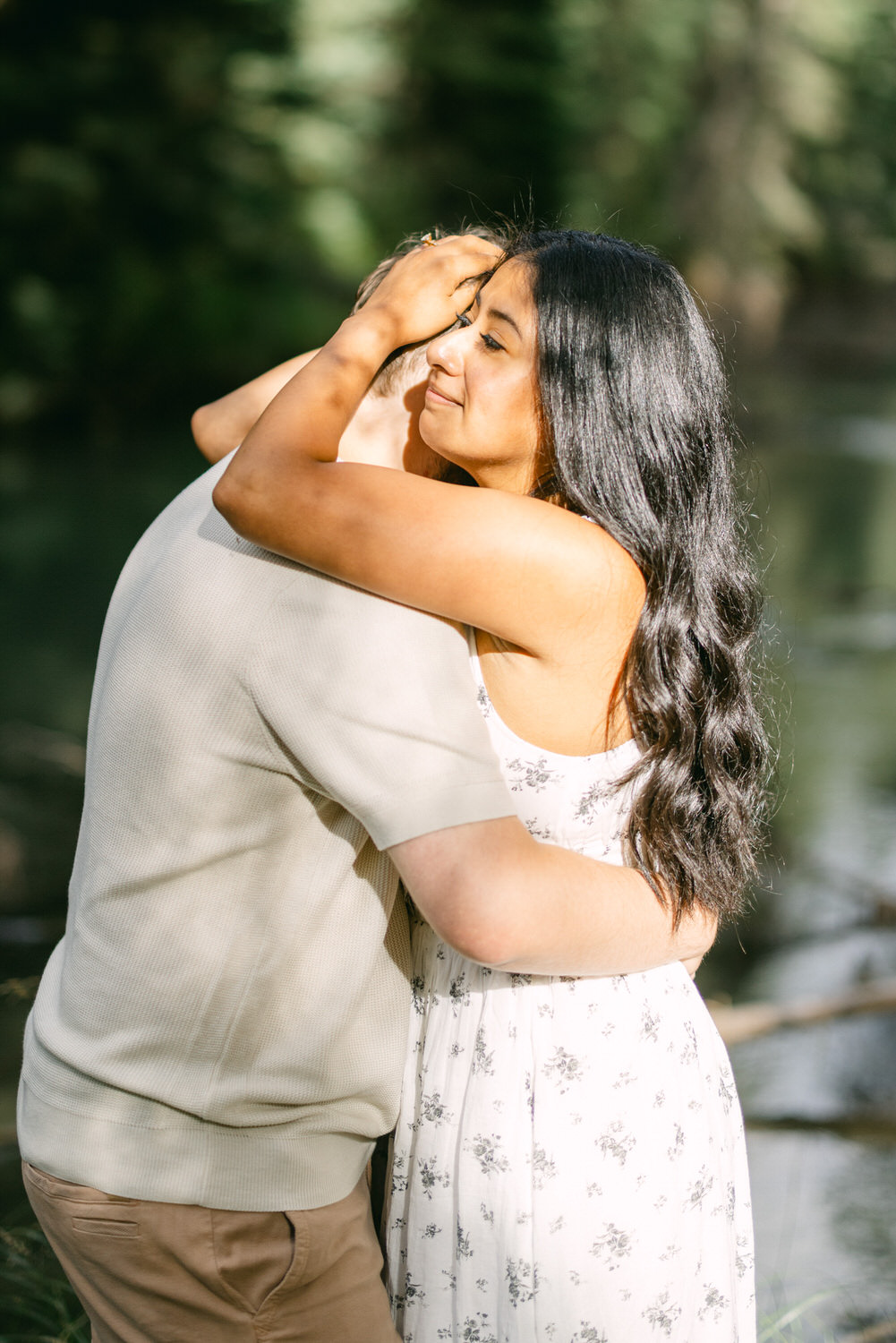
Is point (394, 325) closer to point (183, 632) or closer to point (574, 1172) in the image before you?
point (183, 632)

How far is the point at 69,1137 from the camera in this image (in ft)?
4.83

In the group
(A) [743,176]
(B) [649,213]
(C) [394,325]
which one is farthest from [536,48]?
(C) [394,325]

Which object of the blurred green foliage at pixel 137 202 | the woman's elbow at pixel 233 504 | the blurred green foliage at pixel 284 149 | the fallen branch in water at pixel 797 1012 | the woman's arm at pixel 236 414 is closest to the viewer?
the woman's elbow at pixel 233 504

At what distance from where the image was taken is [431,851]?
133cm

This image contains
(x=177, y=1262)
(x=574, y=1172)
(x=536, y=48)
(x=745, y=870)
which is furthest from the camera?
(x=536, y=48)

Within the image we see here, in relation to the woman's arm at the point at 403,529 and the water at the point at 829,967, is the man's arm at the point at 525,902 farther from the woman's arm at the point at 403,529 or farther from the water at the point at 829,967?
the water at the point at 829,967

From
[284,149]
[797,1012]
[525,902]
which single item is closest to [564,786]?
[525,902]

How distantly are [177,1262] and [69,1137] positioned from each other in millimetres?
194

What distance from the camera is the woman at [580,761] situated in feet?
5.16

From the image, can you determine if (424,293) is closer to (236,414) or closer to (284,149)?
(236,414)

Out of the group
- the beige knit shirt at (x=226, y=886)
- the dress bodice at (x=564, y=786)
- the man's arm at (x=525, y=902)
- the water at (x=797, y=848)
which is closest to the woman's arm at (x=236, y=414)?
the beige knit shirt at (x=226, y=886)

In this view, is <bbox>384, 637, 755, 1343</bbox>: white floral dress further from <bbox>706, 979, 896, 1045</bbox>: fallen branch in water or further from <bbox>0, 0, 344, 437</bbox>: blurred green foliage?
<bbox>0, 0, 344, 437</bbox>: blurred green foliage

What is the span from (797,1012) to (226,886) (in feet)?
9.29

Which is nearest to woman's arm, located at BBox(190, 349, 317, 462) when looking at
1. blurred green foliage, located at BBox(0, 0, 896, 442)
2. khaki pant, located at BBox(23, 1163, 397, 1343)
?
khaki pant, located at BBox(23, 1163, 397, 1343)
